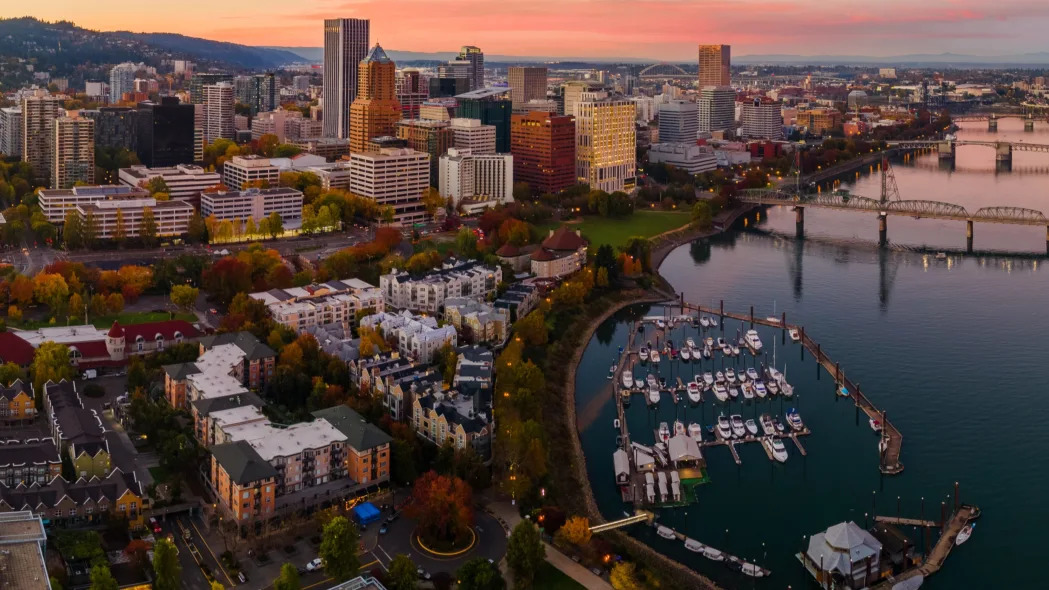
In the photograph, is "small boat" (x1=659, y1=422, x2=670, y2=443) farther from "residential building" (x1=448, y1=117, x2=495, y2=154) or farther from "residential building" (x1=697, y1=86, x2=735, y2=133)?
"residential building" (x1=697, y1=86, x2=735, y2=133)

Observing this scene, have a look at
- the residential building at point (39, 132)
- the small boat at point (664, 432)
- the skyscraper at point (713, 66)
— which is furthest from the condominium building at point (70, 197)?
the skyscraper at point (713, 66)

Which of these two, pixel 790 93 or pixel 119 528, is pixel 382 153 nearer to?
pixel 119 528

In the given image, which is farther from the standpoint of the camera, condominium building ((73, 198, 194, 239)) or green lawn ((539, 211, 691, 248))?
green lawn ((539, 211, 691, 248))

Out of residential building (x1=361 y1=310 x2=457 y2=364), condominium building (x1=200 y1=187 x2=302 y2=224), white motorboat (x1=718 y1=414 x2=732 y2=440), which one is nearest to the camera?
white motorboat (x1=718 y1=414 x2=732 y2=440)

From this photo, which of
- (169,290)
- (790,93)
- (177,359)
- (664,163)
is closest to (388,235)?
(169,290)

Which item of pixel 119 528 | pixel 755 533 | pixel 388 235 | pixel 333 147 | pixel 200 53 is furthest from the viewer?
pixel 200 53

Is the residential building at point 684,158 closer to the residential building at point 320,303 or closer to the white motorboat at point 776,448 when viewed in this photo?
the residential building at point 320,303

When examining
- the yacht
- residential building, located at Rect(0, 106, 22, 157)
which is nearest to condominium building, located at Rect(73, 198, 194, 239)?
residential building, located at Rect(0, 106, 22, 157)
